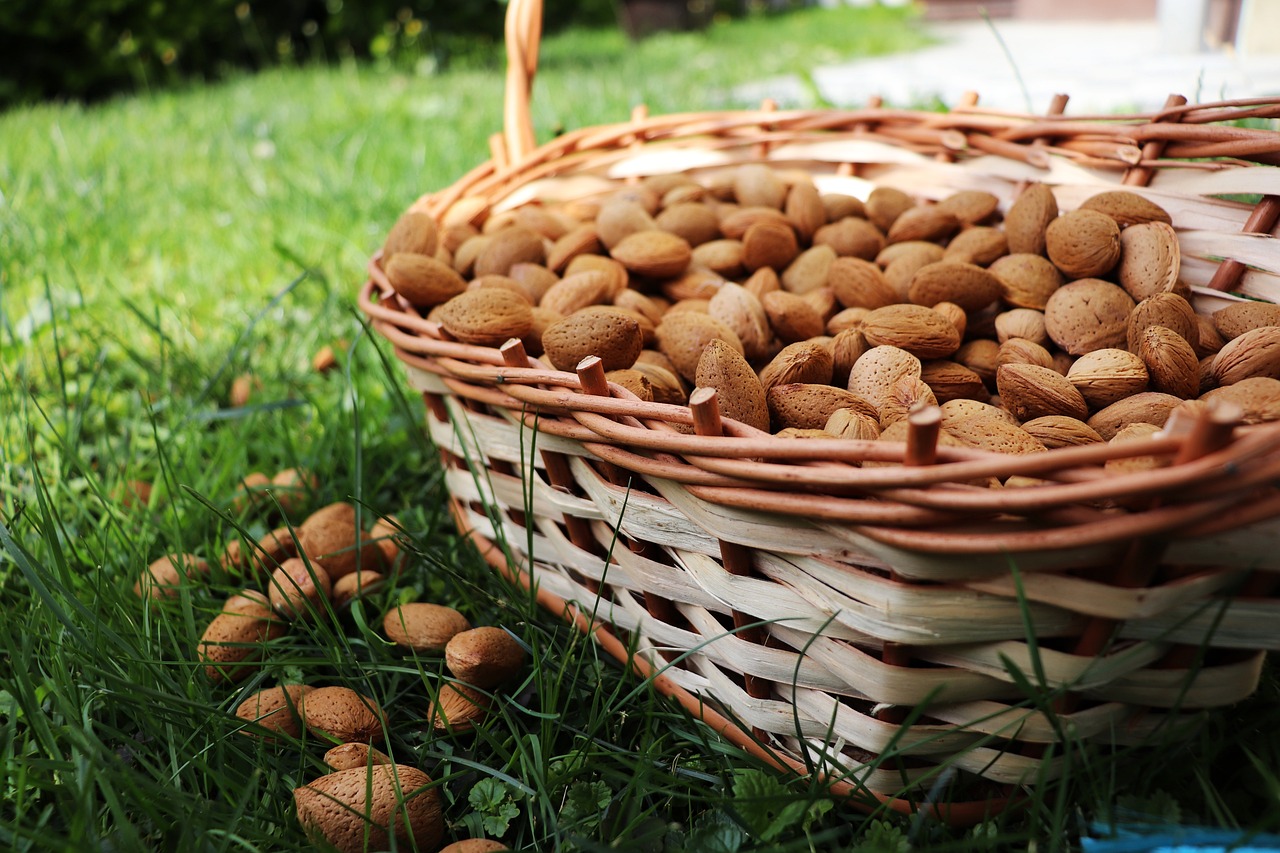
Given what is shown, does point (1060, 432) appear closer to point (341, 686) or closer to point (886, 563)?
point (886, 563)

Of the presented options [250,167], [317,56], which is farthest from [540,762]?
[317,56]

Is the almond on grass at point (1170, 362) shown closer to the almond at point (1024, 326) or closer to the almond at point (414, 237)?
the almond at point (1024, 326)

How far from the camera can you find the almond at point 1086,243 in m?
1.05

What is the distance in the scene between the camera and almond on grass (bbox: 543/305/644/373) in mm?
904

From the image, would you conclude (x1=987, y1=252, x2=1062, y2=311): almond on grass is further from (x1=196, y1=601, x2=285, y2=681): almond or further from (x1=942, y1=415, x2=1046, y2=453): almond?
(x1=196, y1=601, x2=285, y2=681): almond

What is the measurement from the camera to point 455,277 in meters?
1.13

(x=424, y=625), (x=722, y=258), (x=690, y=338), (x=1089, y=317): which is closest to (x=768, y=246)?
Answer: (x=722, y=258)

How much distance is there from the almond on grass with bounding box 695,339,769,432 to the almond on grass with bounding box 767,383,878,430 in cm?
3

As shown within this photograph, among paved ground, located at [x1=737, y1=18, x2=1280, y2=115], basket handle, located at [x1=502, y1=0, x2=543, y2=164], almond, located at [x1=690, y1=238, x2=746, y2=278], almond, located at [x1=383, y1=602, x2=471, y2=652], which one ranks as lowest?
almond, located at [x1=383, y1=602, x2=471, y2=652]

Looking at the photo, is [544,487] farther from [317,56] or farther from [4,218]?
[317,56]

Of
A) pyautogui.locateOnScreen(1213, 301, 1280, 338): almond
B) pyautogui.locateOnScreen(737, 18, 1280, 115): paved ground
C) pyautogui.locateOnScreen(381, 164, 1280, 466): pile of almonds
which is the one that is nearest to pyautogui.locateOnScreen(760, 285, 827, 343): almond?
pyautogui.locateOnScreen(381, 164, 1280, 466): pile of almonds

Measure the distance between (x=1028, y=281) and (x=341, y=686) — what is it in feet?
2.87

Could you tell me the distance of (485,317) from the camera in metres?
0.96

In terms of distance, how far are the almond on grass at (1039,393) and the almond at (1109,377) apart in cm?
2
